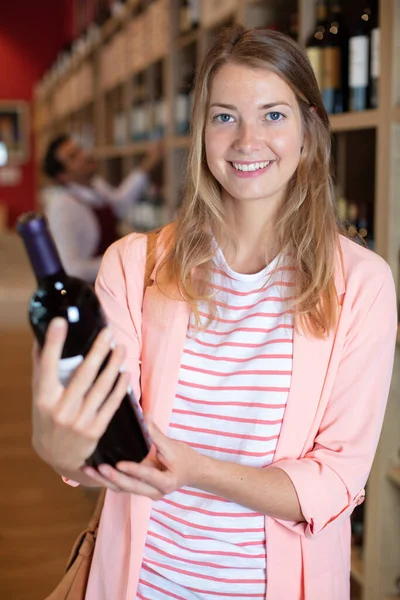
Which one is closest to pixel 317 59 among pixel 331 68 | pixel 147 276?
pixel 331 68

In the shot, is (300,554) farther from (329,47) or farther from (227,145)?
(329,47)

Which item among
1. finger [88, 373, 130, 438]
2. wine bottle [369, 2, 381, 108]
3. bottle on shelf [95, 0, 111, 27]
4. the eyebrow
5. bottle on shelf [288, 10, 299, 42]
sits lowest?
finger [88, 373, 130, 438]

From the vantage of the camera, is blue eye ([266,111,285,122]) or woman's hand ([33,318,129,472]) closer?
woman's hand ([33,318,129,472])

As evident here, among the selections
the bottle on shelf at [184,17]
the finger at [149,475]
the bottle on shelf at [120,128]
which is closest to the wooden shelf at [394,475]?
the finger at [149,475]

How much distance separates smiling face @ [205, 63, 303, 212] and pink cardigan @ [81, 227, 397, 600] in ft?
0.55

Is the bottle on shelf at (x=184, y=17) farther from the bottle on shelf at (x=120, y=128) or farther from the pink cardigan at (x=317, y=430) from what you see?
the pink cardigan at (x=317, y=430)

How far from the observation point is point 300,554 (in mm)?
1051

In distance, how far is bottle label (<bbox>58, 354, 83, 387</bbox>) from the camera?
0.74 m

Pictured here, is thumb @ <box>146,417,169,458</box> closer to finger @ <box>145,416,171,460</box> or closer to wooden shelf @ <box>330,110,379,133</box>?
finger @ <box>145,416,171,460</box>

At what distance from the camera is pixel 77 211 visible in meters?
3.20

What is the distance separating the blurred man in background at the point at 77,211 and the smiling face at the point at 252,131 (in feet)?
6.57

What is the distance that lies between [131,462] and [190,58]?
2667 millimetres

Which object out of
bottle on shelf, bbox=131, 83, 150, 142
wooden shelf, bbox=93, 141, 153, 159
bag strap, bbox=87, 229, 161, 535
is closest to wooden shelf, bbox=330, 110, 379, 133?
bag strap, bbox=87, 229, 161, 535

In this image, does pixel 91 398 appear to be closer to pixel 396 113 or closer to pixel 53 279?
pixel 53 279
